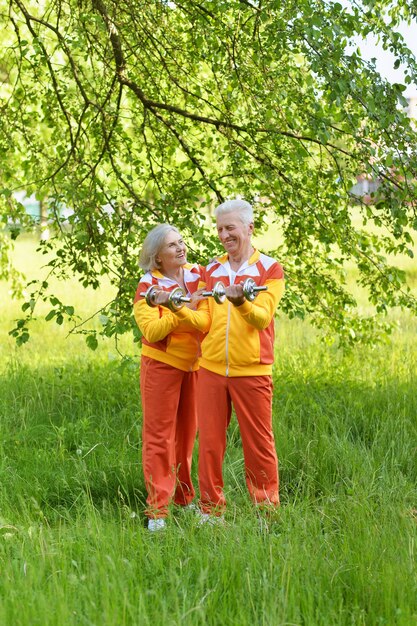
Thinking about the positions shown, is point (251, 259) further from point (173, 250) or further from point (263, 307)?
point (173, 250)

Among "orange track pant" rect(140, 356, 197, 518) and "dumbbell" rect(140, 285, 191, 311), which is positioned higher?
"dumbbell" rect(140, 285, 191, 311)

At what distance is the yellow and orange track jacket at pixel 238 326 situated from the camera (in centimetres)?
479

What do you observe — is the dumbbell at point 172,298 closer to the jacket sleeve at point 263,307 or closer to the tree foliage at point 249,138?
the jacket sleeve at point 263,307

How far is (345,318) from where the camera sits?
796cm

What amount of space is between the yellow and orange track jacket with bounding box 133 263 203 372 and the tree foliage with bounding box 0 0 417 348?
1.09 m

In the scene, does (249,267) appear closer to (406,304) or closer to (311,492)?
(311,492)

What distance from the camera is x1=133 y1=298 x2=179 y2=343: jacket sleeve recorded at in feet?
15.9

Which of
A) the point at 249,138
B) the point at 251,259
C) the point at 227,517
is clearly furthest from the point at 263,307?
the point at 249,138

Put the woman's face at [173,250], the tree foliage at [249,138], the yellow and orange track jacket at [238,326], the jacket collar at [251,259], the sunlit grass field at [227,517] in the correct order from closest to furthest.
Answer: the sunlit grass field at [227,517] < the yellow and orange track jacket at [238,326] < the jacket collar at [251,259] < the woman's face at [173,250] < the tree foliage at [249,138]

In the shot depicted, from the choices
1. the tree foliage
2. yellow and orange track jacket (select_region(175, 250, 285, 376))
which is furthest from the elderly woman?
the tree foliage

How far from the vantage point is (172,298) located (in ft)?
14.8

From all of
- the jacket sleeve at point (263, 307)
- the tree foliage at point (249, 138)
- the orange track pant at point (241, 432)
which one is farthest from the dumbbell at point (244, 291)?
the tree foliage at point (249, 138)

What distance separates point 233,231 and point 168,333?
2.06ft

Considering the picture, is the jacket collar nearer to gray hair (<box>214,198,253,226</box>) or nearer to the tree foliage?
gray hair (<box>214,198,253,226</box>)
